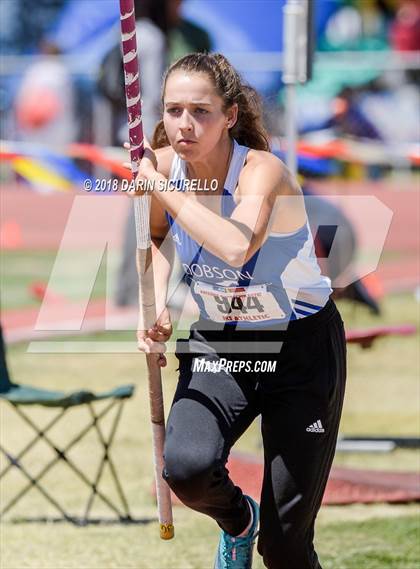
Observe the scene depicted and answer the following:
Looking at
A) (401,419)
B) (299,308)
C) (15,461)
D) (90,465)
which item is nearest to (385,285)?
(401,419)

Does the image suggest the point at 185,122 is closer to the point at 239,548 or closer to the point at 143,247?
the point at 143,247

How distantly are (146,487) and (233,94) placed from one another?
2834 mm

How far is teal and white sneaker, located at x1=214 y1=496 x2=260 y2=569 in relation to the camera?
4.11m

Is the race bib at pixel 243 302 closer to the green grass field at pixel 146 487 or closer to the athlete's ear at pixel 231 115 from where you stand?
the athlete's ear at pixel 231 115

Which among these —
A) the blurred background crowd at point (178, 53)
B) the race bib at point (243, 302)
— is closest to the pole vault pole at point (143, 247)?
the race bib at point (243, 302)

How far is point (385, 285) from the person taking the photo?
12.4 meters

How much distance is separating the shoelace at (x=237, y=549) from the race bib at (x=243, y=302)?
0.81 meters

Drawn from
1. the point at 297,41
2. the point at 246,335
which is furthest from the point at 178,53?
the point at 246,335

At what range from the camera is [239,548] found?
411cm

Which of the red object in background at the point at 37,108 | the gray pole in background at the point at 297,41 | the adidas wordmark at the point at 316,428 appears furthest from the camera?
the red object in background at the point at 37,108

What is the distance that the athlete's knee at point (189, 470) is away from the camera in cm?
375

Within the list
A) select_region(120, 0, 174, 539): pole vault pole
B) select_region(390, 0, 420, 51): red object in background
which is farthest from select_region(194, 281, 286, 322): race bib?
select_region(390, 0, 420, 51): red object in background

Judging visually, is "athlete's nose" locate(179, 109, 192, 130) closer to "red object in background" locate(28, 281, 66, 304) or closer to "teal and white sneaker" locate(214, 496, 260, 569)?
"teal and white sneaker" locate(214, 496, 260, 569)

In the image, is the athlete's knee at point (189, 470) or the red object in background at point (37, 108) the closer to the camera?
the athlete's knee at point (189, 470)
